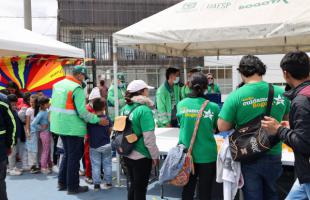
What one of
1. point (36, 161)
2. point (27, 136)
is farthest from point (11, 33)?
point (36, 161)

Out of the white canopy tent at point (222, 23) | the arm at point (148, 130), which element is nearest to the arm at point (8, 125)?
the arm at point (148, 130)

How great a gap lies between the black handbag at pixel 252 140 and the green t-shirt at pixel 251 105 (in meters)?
0.04

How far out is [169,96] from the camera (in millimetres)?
5414

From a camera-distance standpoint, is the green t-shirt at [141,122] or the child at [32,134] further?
the child at [32,134]

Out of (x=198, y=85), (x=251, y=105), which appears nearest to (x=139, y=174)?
(x=198, y=85)

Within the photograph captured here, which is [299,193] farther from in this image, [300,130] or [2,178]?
[2,178]

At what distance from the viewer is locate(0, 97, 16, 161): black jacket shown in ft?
12.5

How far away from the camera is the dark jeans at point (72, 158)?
4.68 metres

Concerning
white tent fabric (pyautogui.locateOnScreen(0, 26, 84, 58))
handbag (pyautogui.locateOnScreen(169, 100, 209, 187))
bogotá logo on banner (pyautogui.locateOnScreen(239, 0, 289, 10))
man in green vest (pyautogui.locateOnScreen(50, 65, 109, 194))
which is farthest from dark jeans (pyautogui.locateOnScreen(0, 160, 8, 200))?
bogotá logo on banner (pyautogui.locateOnScreen(239, 0, 289, 10))

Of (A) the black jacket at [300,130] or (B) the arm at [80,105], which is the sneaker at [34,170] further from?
(A) the black jacket at [300,130]

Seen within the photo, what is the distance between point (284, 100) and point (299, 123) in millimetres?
742

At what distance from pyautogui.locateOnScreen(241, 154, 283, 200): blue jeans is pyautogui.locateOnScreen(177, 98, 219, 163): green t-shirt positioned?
1.39 ft

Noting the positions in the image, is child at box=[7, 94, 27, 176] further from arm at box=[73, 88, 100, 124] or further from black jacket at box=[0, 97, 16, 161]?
black jacket at box=[0, 97, 16, 161]

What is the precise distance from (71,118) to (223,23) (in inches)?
89.3
